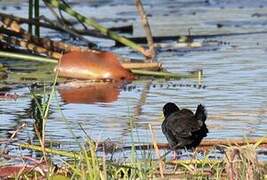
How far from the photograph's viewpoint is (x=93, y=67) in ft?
34.3

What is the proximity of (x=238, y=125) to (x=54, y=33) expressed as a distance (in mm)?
7748

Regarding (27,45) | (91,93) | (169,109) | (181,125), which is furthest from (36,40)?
(181,125)

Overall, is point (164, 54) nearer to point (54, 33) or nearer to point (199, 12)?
point (54, 33)

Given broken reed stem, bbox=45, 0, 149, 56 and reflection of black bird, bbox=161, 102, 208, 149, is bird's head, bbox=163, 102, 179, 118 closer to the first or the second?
reflection of black bird, bbox=161, 102, 208, 149

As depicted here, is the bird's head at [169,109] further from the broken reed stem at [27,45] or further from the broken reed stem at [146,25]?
the broken reed stem at [27,45]

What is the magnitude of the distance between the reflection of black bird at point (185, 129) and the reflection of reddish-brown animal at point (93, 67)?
10.5 ft

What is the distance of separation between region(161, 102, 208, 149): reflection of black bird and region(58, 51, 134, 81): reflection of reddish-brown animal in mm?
3206

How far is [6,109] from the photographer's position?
889 cm

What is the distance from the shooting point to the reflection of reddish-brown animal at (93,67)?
10422 millimetres

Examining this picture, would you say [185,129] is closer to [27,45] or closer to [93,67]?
[93,67]

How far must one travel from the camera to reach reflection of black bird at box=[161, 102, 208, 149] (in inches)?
271

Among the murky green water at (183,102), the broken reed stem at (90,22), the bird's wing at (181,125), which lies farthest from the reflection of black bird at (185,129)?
the broken reed stem at (90,22)

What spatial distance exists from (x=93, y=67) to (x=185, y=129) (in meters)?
3.57

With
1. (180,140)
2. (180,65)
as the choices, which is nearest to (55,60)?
(180,65)
